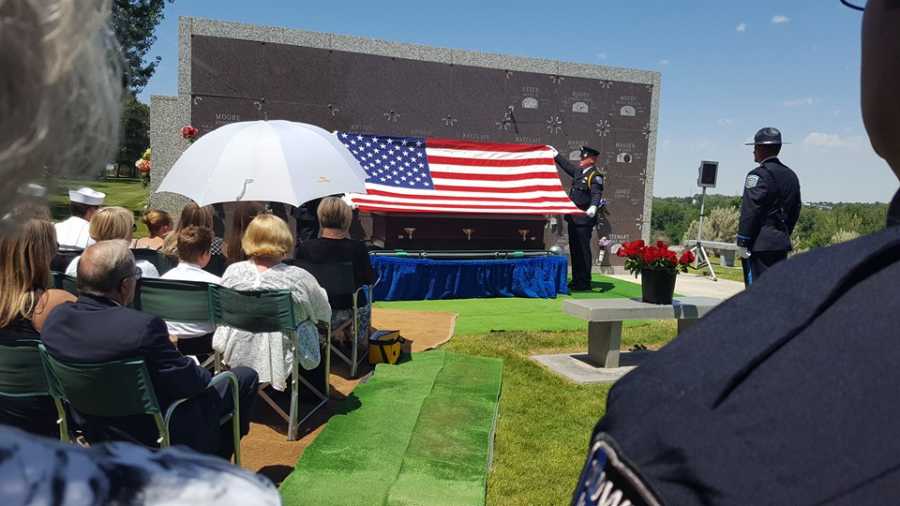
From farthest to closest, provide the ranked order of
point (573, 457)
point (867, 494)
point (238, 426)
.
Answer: point (573, 457) < point (238, 426) < point (867, 494)

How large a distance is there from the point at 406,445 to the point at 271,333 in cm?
97

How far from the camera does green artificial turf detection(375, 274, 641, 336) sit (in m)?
6.70

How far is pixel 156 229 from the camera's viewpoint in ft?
16.6

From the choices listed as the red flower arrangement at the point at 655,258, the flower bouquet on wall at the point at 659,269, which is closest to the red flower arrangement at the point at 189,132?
the red flower arrangement at the point at 655,258

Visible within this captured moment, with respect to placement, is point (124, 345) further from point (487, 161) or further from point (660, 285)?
point (487, 161)

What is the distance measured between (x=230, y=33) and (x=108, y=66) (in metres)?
9.15

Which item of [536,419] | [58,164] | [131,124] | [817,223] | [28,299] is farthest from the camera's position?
[817,223]

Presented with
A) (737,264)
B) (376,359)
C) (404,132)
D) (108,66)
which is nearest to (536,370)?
(376,359)

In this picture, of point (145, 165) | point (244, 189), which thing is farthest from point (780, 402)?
point (145, 165)

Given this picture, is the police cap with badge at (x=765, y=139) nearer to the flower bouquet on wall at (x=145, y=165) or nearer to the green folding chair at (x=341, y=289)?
the green folding chair at (x=341, y=289)

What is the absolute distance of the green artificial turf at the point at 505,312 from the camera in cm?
670

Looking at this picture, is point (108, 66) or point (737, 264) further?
point (737, 264)

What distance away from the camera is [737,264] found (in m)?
14.5

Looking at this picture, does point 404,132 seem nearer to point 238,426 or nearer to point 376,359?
point 376,359
